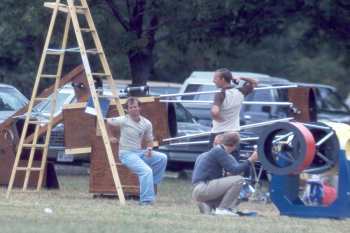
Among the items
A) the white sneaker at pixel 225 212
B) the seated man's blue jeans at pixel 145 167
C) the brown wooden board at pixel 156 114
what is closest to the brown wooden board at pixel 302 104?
the brown wooden board at pixel 156 114

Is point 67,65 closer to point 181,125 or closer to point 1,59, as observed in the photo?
point 1,59

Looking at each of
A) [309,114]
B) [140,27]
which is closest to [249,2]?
[140,27]

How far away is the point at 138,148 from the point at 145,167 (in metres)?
0.38

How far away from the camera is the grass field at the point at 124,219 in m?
11.4

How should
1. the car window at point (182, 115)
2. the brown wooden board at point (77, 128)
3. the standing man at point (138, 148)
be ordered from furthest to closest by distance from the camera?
the car window at point (182, 115) → the brown wooden board at point (77, 128) → the standing man at point (138, 148)

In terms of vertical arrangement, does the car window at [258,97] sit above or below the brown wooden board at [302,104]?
below

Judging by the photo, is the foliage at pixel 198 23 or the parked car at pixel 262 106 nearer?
the foliage at pixel 198 23

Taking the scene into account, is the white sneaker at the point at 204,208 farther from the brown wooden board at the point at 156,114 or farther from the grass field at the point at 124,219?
the brown wooden board at the point at 156,114

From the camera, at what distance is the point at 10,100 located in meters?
19.9

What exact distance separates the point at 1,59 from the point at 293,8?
1268cm

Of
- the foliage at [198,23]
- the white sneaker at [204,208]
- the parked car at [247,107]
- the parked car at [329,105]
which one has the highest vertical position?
the foliage at [198,23]

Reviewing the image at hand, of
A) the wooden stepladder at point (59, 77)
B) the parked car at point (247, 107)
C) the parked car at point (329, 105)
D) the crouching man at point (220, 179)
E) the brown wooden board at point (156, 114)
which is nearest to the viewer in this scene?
the crouching man at point (220, 179)

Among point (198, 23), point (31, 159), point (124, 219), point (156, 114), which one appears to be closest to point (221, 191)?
point (124, 219)

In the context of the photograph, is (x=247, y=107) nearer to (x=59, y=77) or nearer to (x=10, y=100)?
(x=10, y=100)
